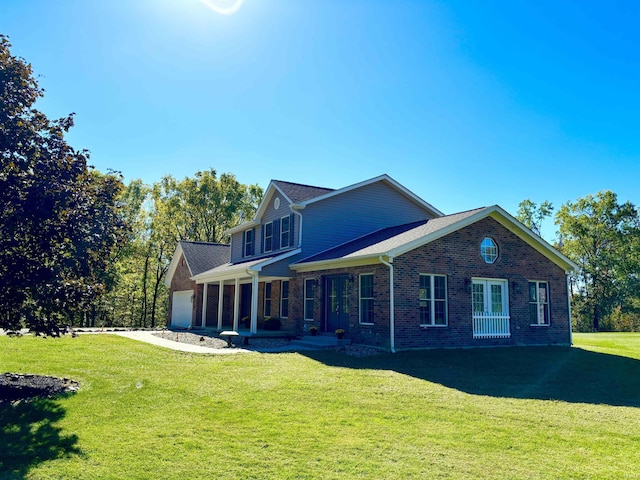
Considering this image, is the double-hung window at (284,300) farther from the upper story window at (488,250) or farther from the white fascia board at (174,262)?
the white fascia board at (174,262)

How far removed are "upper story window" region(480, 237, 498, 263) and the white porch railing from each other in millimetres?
1878

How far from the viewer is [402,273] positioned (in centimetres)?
1441

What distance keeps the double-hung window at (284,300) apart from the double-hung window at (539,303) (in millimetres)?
9724

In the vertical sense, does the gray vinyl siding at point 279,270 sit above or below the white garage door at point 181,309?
above

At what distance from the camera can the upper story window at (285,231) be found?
69.6ft

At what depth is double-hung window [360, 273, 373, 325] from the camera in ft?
50.0

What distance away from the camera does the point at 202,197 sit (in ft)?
139

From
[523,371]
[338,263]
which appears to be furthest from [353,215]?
[523,371]

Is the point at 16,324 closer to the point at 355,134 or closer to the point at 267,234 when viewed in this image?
the point at 355,134

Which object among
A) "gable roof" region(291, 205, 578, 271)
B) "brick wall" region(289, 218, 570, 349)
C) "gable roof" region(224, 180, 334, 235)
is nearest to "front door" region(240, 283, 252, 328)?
"gable roof" region(224, 180, 334, 235)

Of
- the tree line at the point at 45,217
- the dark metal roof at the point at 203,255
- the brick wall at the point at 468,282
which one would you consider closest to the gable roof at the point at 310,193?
the dark metal roof at the point at 203,255

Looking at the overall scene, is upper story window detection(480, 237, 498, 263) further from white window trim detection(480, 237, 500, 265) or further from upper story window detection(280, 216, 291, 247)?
upper story window detection(280, 216, 291, 247)

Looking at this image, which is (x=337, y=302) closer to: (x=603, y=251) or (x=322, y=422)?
(x=322, y=422)

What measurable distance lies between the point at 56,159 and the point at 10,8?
445 cm
